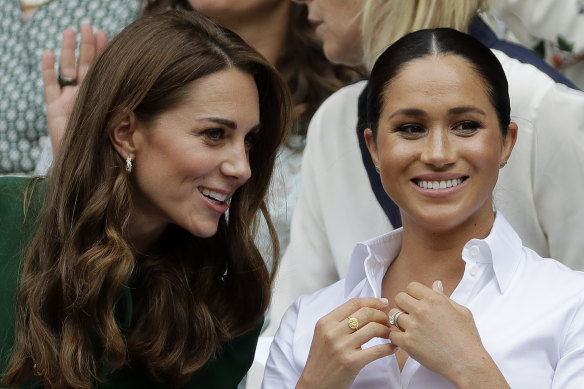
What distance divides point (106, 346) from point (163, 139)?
19.8 inches

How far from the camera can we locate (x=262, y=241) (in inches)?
135

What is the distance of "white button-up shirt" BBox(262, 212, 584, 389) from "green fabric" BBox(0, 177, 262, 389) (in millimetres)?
434

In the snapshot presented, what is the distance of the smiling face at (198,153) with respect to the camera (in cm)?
266

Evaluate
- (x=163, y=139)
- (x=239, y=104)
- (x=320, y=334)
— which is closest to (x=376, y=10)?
(x=239, y=104)

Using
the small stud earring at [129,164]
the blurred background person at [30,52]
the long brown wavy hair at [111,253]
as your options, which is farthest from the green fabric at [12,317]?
the blurred background person at [30,52]

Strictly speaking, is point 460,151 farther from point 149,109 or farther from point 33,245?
point 33,245

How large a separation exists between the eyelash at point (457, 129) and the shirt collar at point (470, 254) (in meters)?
0.20

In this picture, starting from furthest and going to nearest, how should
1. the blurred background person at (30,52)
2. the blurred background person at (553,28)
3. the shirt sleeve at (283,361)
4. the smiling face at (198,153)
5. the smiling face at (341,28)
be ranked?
the blurred background person at (30,52) < the smiling face at (341,28) < the blurred background person at (553,28) < the smiling face at (198,153) < the shirt sleeve at (283,361)

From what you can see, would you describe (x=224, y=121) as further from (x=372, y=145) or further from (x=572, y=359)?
(x=572, y=359)

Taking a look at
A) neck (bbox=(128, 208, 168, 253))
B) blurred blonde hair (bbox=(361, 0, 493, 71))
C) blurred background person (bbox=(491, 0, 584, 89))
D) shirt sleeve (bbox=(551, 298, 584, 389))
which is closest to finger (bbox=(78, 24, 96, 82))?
neck (bbox=(128, 208, 168, 253))

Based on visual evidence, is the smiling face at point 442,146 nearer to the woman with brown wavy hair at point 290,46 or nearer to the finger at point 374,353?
the finger at point 374,353

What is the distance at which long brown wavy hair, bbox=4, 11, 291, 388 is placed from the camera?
2660 millimetres

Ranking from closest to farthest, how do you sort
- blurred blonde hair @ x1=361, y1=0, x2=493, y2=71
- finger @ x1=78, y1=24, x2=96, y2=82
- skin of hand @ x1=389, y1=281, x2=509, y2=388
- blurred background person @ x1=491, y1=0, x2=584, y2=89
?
skin of hand @ x1=389, y1=281, x2=509, y2=388 → blurred blonde hair @ x1=361, y1=0, x2=493, y2=71 → blurred background person @ x1=491, y1=0, x2=584, y2=89 → finger @ x1=78, y1=24, x2=96, y2=82

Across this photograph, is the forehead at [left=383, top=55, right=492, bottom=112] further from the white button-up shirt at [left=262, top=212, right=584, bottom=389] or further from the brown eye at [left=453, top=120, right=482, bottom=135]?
the white button-up shirt at [left=262, top=212, right=584, bottom=389]
